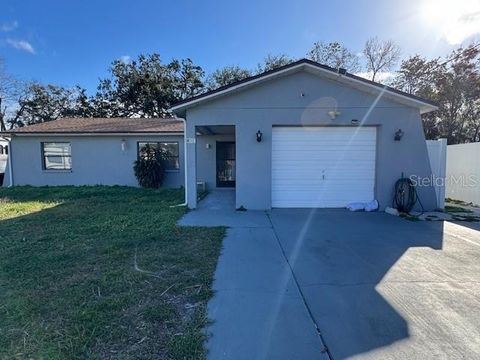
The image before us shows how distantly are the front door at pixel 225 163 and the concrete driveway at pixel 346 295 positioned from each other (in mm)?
7567

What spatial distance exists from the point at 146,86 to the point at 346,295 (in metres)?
27.4

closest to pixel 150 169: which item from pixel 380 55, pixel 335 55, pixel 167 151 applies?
pixel 167 151

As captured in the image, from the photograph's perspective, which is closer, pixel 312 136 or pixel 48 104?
pixel 312 136

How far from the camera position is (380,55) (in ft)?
80.3

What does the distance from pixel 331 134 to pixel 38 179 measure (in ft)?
43.7

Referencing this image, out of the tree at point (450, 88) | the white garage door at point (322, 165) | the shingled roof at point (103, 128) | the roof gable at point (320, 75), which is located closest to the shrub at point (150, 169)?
the shingled roof at point (103, 128)

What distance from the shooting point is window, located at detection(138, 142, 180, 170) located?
1351 cm

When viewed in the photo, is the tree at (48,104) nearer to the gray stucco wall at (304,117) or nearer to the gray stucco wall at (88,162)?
the gray stucco wall at (88,162)

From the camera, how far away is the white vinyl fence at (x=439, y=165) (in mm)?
8555

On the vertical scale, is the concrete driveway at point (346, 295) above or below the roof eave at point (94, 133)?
below

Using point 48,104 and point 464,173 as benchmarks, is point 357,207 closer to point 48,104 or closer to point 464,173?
point 464,173

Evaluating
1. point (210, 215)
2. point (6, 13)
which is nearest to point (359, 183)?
point (210, 215)

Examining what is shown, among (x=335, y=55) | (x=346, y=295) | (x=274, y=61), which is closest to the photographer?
(x=346, y=295)

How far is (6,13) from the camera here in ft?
44.9
